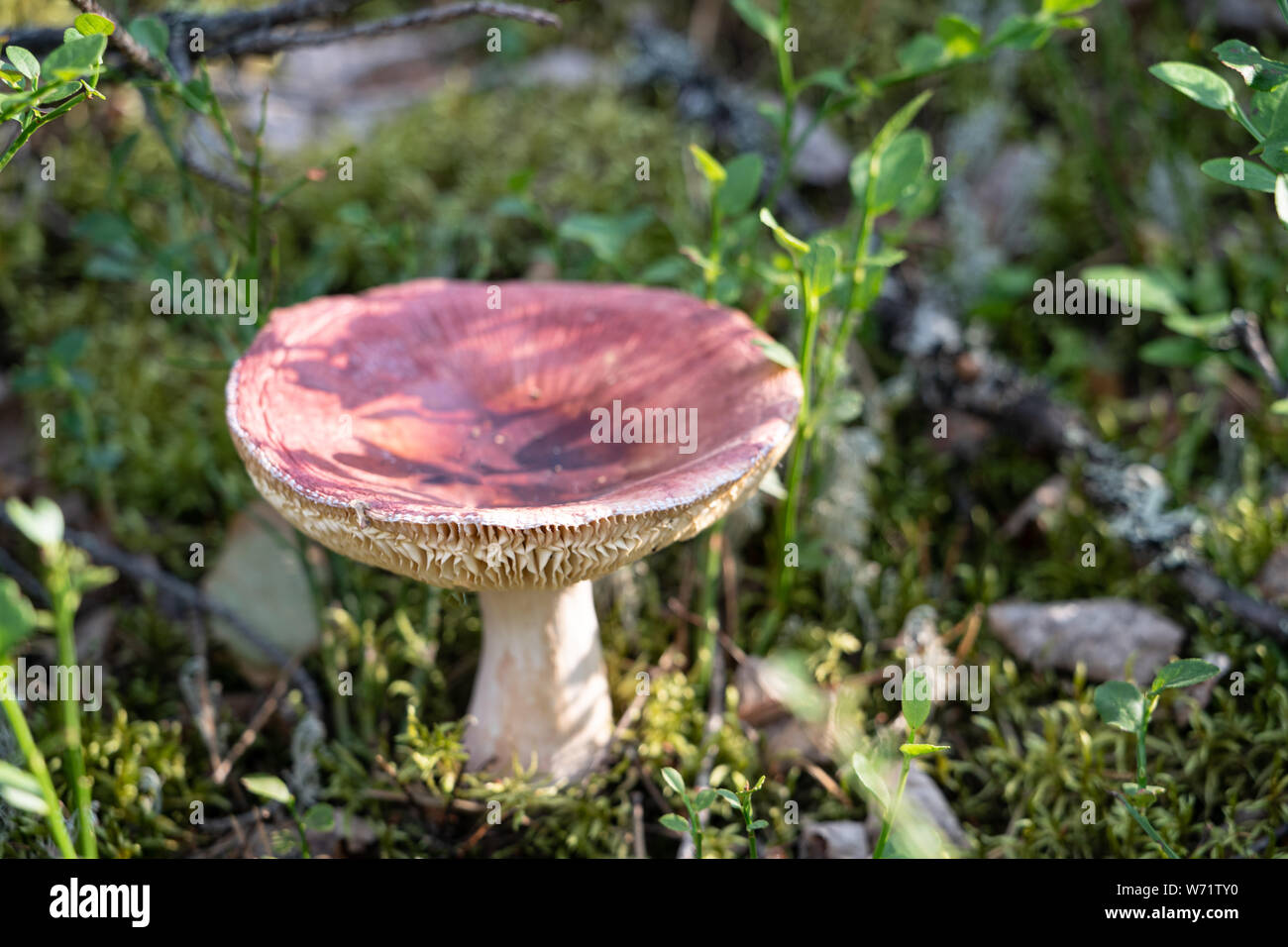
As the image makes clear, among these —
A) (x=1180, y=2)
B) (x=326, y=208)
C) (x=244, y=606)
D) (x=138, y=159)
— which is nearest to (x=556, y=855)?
(x=244, y=606)

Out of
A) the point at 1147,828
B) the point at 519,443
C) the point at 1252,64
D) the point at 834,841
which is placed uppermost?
the point at 1252,64

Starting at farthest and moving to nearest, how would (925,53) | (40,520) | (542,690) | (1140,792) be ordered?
(925,53), (542,690), (1140,792), (40,520)

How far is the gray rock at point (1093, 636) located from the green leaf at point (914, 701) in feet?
3.63

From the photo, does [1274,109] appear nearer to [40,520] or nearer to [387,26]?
[387,26]

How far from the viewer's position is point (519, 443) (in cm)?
258

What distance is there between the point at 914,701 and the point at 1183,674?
22.5 inches

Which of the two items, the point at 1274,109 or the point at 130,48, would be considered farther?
the point at 130,48

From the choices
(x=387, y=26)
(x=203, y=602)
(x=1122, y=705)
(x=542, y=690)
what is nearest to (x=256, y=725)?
(x=203, y=602)

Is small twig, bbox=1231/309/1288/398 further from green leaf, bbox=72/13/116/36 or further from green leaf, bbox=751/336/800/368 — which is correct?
green leaf, bbox=72/13/116/36

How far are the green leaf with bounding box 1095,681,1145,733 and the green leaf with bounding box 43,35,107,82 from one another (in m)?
2.18

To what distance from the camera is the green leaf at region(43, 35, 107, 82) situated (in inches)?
67.6

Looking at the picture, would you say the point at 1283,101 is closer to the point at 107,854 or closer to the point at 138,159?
the point at 107,854

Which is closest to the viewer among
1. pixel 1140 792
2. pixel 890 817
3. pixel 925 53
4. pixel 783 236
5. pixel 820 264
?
pixel 890 817
